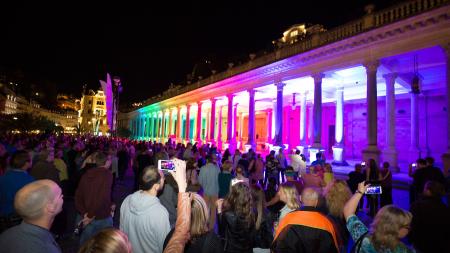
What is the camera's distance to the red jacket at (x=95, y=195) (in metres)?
3.73

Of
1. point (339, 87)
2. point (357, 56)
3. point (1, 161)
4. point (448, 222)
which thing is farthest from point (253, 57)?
point (448, 222)

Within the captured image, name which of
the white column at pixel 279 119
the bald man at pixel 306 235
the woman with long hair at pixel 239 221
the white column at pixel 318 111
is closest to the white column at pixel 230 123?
the white column at pixel 279 119

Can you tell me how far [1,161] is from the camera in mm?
6918

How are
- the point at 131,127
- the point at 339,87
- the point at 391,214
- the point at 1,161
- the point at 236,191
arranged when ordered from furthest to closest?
the point at 131,127
the point at 339,87
the point at 1,161
the point at 236,191
the point at 391,214

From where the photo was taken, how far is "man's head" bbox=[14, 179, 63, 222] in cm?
190

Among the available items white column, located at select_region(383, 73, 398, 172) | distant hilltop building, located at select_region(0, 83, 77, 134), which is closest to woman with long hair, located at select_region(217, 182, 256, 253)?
white column, located at select_region(383, 73, 398, 172)

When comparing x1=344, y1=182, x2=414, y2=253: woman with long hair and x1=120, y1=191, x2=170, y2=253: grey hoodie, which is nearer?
x1=344, y1=182, x2=414, y2=253: woman with long hair

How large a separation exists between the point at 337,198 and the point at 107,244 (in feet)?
9.62

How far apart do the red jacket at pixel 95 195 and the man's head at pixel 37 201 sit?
1.79 meters

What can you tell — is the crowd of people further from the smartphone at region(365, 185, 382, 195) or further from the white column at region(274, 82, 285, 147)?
the white column at region(274, 82, 285, 147)

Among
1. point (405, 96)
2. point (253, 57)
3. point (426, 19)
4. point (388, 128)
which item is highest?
point (253, 57)

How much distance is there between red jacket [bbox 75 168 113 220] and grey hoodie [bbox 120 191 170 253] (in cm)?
110

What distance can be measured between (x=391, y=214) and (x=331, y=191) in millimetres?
1231

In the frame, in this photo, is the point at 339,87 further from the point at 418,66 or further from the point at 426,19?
the point at 426,19
